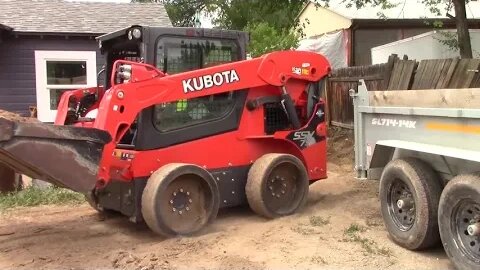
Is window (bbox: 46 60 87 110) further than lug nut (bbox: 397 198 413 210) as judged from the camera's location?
Yes

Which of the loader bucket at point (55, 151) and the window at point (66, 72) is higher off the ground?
the window at point (66, 72)

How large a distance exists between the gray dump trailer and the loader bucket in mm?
2750

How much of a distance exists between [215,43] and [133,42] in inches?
38.3

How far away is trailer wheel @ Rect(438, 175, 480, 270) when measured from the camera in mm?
4262

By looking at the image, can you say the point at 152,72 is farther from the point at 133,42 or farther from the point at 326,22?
the point at 326,22

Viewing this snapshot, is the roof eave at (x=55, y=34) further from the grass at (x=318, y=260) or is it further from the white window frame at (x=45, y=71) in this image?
the grass at (x=318, y=260)

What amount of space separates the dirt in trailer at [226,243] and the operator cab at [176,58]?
3.63 feet

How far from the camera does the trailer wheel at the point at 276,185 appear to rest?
6.44 m

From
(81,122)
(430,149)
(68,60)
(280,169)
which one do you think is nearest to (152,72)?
(81,122)

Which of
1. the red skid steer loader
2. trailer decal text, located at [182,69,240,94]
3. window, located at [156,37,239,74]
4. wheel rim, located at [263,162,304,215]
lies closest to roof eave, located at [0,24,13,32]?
the red skid steer loader

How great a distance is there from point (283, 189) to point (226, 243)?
4.40 ft

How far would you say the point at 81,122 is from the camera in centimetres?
666

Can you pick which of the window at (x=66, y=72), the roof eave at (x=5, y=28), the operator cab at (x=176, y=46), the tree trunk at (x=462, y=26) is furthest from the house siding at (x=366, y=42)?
the operator cab at (x=176, y=46)

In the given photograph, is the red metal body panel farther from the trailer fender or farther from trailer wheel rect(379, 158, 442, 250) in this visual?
trailer wheel rect(379, 158, 442, 250)
